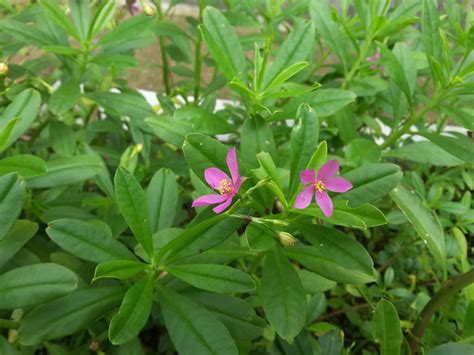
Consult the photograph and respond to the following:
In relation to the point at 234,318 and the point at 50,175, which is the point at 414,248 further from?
the point at 50,175

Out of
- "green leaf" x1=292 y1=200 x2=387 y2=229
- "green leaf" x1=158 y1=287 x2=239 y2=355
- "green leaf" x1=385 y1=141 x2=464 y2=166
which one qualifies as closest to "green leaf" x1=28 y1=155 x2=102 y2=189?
"green leaf" x1=158 y1=287 x2=239 y2=355

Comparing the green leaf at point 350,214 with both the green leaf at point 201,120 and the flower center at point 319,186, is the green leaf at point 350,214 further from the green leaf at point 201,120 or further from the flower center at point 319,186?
the green leaf at point 201,120

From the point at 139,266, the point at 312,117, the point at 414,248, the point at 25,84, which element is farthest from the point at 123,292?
the point at 414,248

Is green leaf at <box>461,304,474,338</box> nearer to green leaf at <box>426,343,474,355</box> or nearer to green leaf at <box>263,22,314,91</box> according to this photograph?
green leaf at <box>426,343,474,355</box>

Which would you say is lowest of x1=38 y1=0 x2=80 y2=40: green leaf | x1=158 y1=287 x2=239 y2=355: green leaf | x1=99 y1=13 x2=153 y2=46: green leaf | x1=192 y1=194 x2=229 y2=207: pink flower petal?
x1=158 y1=287 x2=239 y2=355: green leaf

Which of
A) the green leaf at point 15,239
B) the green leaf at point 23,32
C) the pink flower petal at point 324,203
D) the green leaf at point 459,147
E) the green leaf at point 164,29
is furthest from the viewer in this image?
the green leaf at point 164,29

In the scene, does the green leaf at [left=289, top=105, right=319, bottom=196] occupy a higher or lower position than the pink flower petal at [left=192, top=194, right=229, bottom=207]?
higher

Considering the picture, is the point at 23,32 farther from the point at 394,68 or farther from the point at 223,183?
the point at 394,68

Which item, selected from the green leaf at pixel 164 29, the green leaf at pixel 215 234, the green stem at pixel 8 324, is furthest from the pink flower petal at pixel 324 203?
the green leaf at pixel 164 29
